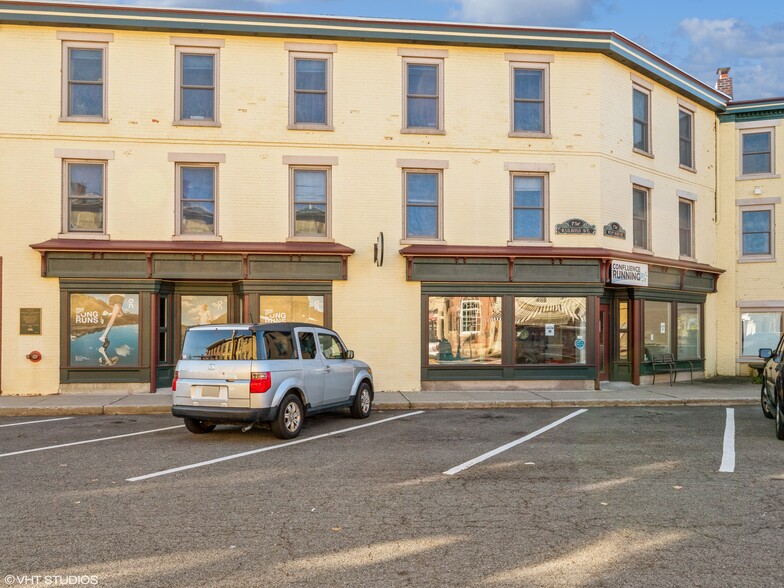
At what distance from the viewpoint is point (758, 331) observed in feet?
69.0

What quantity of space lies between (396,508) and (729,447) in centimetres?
568

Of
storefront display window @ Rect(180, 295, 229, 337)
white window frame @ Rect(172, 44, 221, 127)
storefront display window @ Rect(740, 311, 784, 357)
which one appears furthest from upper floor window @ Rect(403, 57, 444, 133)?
storefront display window @ Rect(740, 311, 784, 357)

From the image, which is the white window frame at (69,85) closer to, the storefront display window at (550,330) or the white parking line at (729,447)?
the storefront display window at (550,330)

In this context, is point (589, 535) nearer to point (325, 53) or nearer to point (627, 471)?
point (627, 471)

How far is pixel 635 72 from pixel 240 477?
16.2m

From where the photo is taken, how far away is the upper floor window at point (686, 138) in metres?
20.4

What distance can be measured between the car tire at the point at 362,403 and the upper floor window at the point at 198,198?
6.46 m

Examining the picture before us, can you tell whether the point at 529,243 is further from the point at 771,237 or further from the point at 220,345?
the point at 220,345

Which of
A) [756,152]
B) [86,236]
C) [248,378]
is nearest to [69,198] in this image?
[86,236]

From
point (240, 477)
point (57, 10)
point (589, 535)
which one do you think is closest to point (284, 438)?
point (240, 477)

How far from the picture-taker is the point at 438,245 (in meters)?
17.0

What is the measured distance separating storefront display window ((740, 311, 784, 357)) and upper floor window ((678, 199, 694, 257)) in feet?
9.69

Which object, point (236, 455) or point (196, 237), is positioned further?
point (196, 237)

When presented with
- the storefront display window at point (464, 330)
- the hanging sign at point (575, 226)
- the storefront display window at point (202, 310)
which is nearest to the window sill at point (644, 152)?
the hanging sign at point (575, 226)
